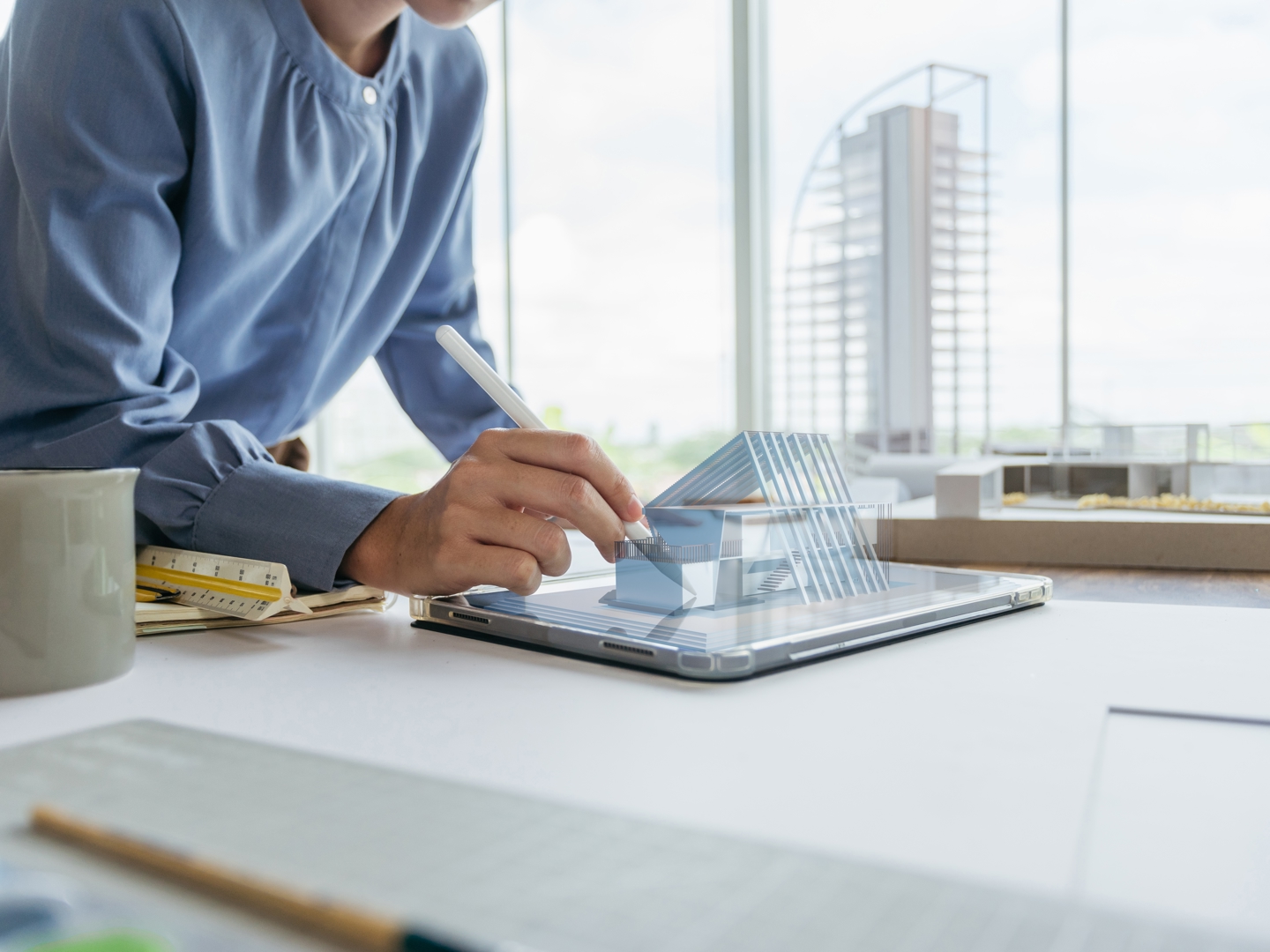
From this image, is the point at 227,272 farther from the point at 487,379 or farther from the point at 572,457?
the point at 572,457

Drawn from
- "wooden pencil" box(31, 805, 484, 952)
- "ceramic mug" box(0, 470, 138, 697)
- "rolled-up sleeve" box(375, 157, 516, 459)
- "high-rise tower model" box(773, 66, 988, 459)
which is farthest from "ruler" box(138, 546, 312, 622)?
"high-rise tower model" box(773, 66, 988, 459)

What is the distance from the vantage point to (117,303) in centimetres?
68

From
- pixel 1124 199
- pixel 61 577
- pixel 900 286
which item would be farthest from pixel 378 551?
pixel 1124 199

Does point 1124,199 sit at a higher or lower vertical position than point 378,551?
higher

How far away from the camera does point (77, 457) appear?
0.64 metres

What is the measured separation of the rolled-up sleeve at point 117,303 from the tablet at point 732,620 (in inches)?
5.1

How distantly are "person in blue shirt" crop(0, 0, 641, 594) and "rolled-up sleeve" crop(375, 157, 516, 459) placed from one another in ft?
0.59

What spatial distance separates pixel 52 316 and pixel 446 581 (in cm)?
35

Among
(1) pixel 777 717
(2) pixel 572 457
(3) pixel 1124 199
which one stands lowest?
(1) pixel 777 717

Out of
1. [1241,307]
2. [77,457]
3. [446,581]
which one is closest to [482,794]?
[446,581]

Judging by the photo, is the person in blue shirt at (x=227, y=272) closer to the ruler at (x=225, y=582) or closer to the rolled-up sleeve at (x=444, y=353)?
the ruler at (x=225, y=582)

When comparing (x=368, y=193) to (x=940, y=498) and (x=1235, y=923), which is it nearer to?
(x=940, y=498)

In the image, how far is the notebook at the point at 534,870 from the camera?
0.20m

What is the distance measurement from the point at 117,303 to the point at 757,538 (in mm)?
491
